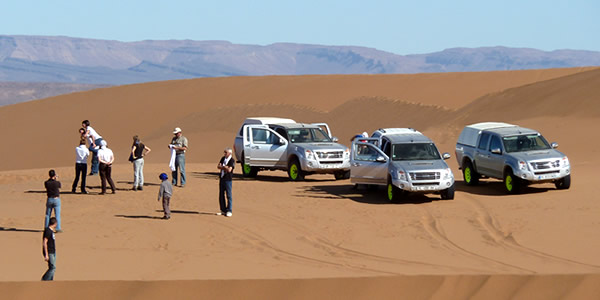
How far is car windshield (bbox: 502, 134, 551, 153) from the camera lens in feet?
82.1

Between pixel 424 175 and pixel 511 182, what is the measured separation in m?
2.87

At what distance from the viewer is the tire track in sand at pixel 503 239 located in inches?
625

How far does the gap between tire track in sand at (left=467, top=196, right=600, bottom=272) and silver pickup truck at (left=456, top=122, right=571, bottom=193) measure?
180 centimetres

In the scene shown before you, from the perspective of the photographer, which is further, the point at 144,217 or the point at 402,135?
the point at 402,135

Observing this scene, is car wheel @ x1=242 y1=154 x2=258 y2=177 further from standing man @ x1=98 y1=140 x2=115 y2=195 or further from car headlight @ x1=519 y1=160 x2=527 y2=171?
car headlight @ x1=519 y1=160 x2=527 y2=171

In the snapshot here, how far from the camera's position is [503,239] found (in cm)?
1817

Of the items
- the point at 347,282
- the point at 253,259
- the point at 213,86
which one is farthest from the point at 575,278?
the point at 213,86

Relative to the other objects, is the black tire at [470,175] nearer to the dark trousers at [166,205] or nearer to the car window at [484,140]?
the car window at [484,140]

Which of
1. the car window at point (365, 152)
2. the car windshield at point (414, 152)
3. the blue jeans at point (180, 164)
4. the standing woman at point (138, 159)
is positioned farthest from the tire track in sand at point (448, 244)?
the standing woman at point (138, 159)

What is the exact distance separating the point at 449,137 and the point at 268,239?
84.0ft

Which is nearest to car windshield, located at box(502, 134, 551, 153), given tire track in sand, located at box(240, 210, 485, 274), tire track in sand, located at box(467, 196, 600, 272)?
tire track in sand, located at box(467, 196, 600, 272)

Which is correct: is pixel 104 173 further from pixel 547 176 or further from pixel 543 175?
pixel 547 176

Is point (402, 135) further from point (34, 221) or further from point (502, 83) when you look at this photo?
point (502, 83)

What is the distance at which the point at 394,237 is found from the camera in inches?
737
